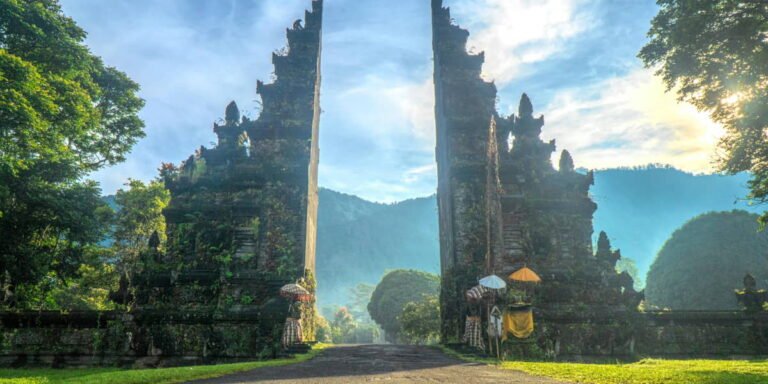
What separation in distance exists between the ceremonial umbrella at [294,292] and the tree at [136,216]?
57.7 ft

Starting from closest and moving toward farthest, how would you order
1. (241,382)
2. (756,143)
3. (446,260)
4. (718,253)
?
(241,382) < (756,143) < (446,260) < (718,253)

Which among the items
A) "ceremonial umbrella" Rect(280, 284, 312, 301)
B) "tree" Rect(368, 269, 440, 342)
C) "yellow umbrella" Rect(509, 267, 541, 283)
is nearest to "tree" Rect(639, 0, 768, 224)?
"yellow umbrella" Rect(509, 267, 541, 283)

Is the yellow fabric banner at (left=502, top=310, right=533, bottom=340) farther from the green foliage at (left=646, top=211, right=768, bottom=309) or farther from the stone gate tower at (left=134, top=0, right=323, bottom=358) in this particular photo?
the green foliage at (left=646, top=211, right=768, bottom=309)

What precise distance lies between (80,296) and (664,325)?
111 feet

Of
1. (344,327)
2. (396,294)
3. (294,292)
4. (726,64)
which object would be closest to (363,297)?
(344,327)

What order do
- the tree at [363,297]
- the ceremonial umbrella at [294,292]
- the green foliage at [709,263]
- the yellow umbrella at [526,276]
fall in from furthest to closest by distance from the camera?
the tree at [363,297]
the green foliage at [709,263]
the ceremonial umbrella at [294,292]
the yellow umbrella at [526,276]

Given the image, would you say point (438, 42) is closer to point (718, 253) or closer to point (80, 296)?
point (80, 296)

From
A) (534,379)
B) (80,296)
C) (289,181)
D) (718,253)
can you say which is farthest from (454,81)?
(718,253)

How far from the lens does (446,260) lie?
2591 centimetres

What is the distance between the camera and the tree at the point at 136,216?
32.3 m

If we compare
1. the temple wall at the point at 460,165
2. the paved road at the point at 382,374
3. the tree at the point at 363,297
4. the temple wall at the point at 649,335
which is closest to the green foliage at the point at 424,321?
the temple wall at the point at 460,165

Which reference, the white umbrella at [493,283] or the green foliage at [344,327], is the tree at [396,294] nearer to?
the green foliage at [344,327]

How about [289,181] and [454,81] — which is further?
[454,81]

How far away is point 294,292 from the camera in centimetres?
1928
